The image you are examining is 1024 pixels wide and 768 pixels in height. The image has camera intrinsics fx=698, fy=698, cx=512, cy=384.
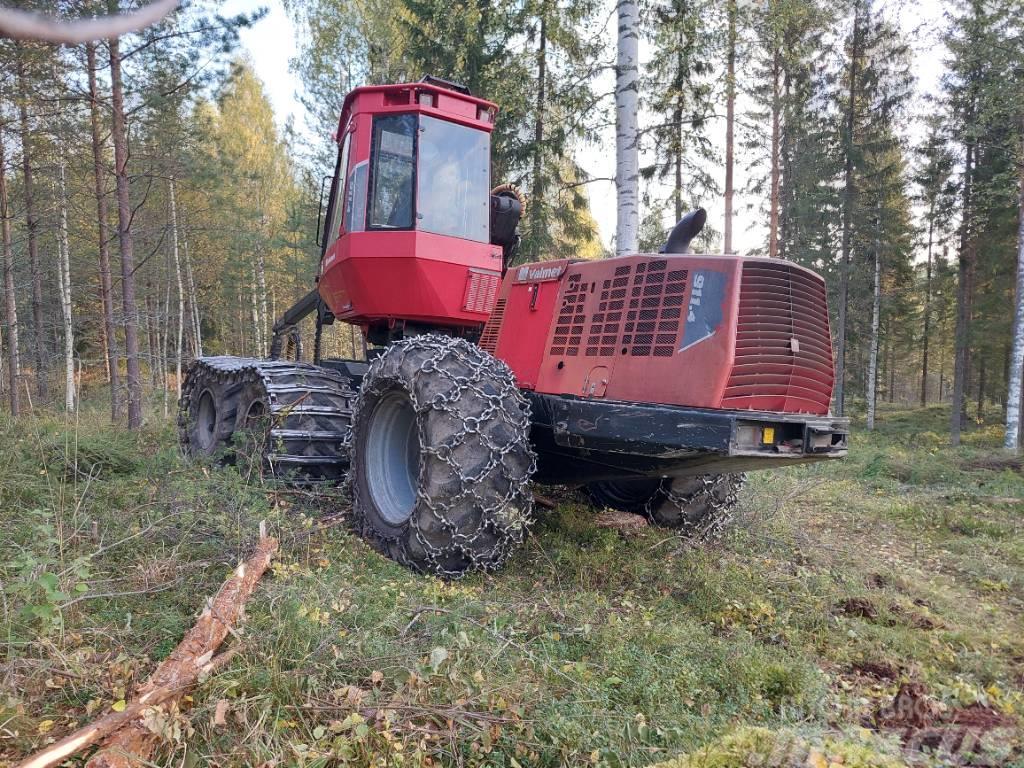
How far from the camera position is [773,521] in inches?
239

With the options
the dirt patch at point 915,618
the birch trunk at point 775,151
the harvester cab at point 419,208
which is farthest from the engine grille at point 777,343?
the birch trunk at point 775,151

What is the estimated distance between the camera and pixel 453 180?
5309 mm

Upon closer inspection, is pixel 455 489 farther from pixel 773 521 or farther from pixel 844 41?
pixel 844 41

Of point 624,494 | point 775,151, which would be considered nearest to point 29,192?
point 624,494

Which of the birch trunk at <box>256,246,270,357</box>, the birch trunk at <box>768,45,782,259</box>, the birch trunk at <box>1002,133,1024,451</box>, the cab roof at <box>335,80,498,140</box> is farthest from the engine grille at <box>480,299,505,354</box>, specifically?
the birch trunk at <box>256,246,270,357</box>

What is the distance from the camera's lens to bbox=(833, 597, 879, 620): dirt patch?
403 centimetres

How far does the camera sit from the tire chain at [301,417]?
196 inches

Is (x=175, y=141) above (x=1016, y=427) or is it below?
above

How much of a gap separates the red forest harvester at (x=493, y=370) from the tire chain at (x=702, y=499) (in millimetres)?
15

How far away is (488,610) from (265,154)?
77.8 feet

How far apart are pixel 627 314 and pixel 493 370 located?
32.9 inches

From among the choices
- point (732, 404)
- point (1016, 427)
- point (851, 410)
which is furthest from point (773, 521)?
point (851, 410)

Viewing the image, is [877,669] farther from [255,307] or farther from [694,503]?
[255,307]

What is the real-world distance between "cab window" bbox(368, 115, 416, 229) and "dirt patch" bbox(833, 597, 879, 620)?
3.91 m
